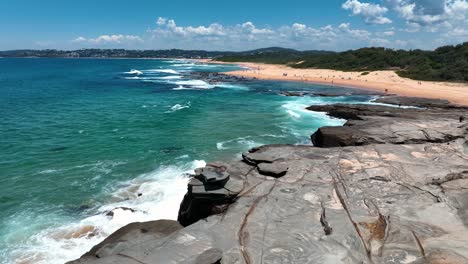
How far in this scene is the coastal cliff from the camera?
397 inches

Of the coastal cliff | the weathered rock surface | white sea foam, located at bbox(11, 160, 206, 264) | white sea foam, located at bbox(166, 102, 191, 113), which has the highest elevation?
the weathered rock surface

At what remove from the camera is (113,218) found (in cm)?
1656

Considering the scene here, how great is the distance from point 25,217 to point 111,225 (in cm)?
474

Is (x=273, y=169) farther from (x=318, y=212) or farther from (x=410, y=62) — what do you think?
(x=410, y=62)

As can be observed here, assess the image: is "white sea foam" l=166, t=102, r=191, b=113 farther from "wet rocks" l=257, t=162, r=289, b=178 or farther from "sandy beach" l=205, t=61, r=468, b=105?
"sandy beach" l=205, t=61, r=468, b=105

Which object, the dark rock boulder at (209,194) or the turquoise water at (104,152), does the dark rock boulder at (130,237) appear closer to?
the dark rock boulder at (209,194)

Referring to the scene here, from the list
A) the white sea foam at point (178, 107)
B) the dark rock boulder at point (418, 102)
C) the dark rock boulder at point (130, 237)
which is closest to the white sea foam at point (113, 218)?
the dark rock boulder at point (130, 237)

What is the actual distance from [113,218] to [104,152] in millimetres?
11479

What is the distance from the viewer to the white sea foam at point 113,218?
1423 cm

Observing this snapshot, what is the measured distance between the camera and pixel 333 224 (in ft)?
37.6

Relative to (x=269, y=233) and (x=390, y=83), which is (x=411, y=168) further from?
(x=390, y=83)

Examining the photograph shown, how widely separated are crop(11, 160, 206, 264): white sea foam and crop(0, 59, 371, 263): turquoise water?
5 cm

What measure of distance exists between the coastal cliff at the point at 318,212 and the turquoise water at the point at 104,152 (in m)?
4.36

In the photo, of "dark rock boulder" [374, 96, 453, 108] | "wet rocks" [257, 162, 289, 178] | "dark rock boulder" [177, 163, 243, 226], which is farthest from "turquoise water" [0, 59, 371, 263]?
"wet rocks" [257, 162, 289, 178]
